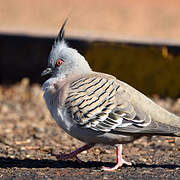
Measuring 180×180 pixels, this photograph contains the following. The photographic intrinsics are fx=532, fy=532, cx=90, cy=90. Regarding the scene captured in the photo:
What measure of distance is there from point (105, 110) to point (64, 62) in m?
0.92

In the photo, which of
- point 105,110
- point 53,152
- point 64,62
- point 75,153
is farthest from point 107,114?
point 53,152

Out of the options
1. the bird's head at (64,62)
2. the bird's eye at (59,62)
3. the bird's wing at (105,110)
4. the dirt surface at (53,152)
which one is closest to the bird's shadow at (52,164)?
the dirt surface at (53,152)

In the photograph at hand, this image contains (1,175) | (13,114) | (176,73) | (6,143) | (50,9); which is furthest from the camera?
(50,9)

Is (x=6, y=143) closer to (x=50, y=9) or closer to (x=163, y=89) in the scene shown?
(x=163, y=89)

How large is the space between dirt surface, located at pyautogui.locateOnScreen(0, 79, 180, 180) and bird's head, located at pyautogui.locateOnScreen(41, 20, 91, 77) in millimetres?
1068

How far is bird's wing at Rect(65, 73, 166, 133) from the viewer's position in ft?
18.1

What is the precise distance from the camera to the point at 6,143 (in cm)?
731

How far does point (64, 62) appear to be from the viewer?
6.17 metres

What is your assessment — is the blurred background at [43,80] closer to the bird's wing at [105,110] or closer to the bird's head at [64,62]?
the bird's wing at [105,110]

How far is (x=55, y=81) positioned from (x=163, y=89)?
4375 mm

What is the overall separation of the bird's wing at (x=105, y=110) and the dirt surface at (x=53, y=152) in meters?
0.50

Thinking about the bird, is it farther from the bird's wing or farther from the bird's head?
the bird's head

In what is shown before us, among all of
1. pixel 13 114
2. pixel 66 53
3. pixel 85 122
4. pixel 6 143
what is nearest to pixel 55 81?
pixel 66 53

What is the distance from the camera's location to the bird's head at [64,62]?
20.0ft
